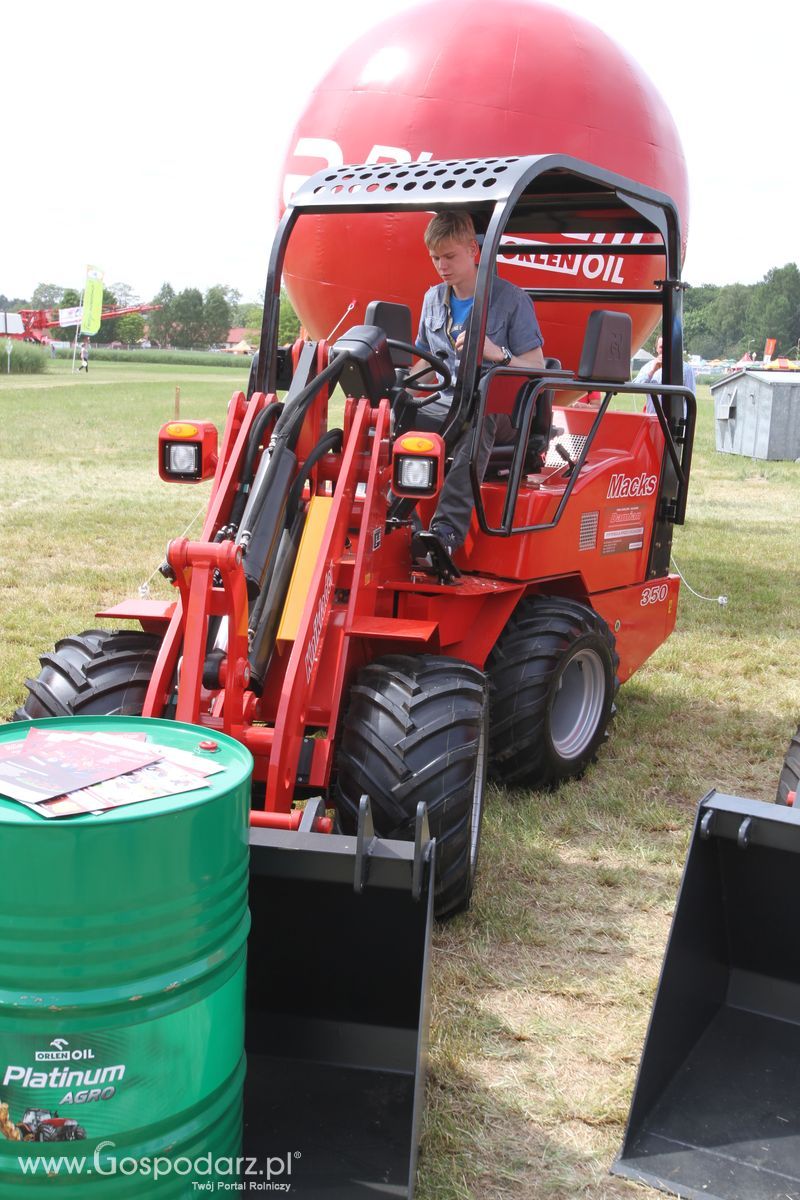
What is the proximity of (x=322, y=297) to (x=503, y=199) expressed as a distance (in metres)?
4.17

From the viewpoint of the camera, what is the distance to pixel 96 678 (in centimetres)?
388

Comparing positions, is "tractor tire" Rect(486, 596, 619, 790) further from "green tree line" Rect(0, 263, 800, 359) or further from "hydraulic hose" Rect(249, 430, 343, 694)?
"green tree line" Rect(0, 263, 800, 359)

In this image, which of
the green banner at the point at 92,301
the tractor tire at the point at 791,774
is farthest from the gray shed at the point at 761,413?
the green banner at the point at 92,301

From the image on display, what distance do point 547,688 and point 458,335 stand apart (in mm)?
1488

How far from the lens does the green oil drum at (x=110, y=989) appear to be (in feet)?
6.44

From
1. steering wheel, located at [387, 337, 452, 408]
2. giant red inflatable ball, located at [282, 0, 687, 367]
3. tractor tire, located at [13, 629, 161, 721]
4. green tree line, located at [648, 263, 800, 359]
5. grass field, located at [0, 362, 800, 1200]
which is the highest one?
green tree line, located at [648, 263, 800, 359]

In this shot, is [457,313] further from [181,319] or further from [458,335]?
[181,319]

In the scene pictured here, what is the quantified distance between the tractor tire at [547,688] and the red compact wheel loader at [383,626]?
0.04 feet

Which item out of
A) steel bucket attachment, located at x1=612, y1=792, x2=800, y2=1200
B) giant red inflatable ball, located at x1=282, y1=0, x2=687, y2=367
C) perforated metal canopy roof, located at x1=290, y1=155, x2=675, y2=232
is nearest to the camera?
steel bucket attachment, located at x1=612, y1=792, x2=800, y2=1200

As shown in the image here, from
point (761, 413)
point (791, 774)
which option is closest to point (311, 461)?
point (791, 774)

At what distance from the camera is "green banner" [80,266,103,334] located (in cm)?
5890

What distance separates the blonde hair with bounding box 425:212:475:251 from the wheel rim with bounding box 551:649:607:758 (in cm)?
184

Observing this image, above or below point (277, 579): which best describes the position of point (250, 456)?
above

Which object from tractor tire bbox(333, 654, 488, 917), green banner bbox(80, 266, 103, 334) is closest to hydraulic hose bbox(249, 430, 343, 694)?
tractor tire bbox(333, 654, 488, 917)
